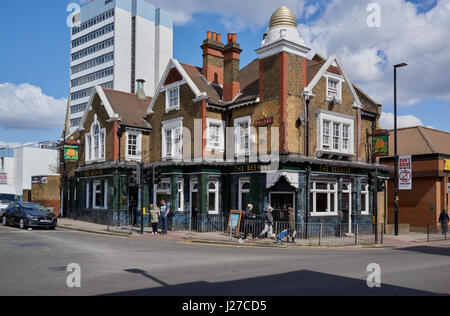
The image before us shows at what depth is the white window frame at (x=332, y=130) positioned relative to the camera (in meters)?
23.4

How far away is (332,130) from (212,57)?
31.7ft

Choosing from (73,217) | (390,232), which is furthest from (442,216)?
(73,217)

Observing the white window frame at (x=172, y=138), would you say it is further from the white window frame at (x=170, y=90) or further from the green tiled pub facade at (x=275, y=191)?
Answer: the green tiled pub facade at (x=275, y=191)

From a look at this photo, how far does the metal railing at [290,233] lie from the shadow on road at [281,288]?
371 inches

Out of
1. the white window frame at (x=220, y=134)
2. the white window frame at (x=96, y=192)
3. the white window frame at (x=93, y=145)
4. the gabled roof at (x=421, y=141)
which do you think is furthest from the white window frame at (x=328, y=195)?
the white window frame at (x=93, y=145)

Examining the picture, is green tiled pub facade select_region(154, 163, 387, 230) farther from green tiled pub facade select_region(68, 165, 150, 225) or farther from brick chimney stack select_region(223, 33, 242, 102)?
brick chimney stack select_region(223, 33, 242, 102)

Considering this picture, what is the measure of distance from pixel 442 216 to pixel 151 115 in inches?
813

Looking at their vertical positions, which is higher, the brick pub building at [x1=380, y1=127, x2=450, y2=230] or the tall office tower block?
the tall office tower block

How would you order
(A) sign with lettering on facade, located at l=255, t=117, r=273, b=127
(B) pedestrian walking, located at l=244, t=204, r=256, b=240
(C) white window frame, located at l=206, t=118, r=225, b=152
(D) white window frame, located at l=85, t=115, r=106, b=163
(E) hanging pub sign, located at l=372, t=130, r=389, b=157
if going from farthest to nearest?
(D) white window frame, located at l=85, t=115, r=106, b=163, (E) hanging pub sign, located at l=372, t=130, r=389, b=157, (C) white window frame, located at l=206, t=118, r=225, b=152, (A) sign with lettering on facade, located at l=255, t=117, r=273, b=127, (B) pedestrian walking, located at l=244, t=204, r=256, b=240

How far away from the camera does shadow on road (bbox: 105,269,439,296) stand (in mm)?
8078

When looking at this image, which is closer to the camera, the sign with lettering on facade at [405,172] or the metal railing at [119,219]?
the sign with lettering on facade at [405,172]

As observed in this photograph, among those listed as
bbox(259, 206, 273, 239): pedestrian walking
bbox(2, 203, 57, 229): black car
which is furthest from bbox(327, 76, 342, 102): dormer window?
bbox(2, 203, 57, 229): black car

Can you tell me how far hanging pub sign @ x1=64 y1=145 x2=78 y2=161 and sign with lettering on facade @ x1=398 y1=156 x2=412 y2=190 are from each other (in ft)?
77.5
